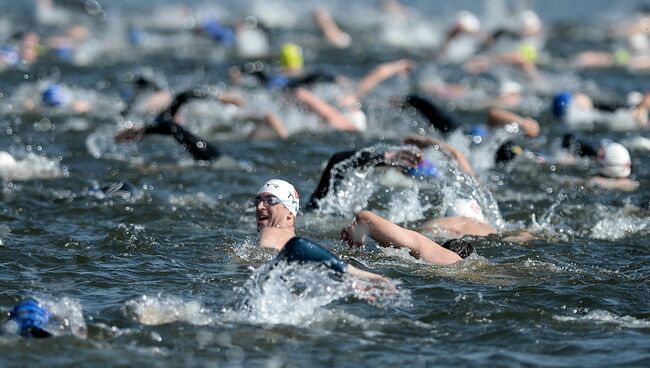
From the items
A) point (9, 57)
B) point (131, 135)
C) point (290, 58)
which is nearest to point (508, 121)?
point (131, 135)

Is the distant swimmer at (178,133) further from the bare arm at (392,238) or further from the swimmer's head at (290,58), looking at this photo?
the swimmer's head at (290,58)

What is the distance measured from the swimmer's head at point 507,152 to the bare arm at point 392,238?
4.98 meters

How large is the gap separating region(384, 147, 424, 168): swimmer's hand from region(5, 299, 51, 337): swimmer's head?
174 inches

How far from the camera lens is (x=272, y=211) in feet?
31.6

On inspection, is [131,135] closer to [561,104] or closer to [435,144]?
[435,144]

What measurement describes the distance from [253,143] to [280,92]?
2559 millimetres

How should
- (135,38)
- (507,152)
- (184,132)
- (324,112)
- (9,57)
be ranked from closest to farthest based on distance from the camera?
(184,132)
(507,152)
(324,112)
(9,57)
(135,38)

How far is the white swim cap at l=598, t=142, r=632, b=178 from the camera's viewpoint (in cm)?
1364

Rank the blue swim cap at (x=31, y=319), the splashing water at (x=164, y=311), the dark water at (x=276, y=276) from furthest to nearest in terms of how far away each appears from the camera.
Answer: the splashing water at (x=164, y=311) → the dark water at (x=276, y=276) → the blue swim cap at (x=31, y=319)

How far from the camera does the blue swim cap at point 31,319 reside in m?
7.41

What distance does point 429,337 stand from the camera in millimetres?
8008

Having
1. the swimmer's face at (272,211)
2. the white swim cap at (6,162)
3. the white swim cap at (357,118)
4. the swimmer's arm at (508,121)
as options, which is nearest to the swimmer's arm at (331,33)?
the white swim cap at (357,118)

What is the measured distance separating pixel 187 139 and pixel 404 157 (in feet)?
11.9

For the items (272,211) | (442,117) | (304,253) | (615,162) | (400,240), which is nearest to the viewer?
(304,253)
